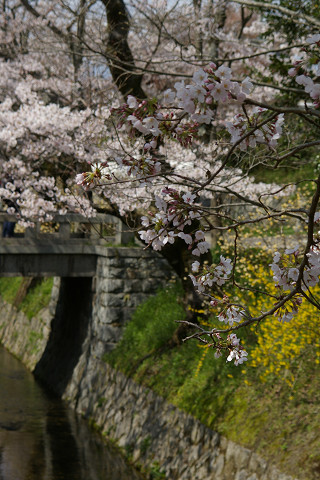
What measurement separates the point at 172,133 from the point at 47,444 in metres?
9.31

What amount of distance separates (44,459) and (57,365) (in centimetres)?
501

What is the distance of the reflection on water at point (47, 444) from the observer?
10.6 metres

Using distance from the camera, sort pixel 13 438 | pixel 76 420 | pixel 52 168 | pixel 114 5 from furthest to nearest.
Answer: pixel 52 168, pixel 76 420, pixel 13 438, pixel 114 5

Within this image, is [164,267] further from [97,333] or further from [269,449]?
[269,449]

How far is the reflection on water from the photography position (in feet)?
34.6

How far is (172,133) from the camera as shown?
3951 mm

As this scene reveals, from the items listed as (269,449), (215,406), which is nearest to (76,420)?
(215,406)

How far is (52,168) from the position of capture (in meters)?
15.1

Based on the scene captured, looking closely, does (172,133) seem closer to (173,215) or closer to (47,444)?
(173,215)

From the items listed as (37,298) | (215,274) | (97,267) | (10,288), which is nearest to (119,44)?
(97,267)

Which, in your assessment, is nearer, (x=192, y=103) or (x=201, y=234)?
(x=192, y=103)

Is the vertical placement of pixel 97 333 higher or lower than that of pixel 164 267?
lower

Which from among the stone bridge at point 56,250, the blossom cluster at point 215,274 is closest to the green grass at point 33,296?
the stone bridge at point 56,250

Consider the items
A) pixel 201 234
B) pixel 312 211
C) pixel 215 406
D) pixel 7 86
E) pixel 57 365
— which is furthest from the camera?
pixel 7 86
